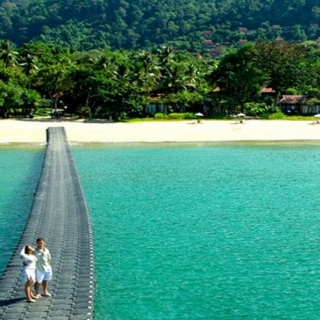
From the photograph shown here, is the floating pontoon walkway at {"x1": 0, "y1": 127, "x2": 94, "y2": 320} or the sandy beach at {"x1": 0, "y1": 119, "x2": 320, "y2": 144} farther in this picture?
the sandy beach at {"x1": 0, "y1": 119, "x2": 320, "y2": 144}

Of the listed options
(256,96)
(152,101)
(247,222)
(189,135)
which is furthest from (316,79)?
(247,222)

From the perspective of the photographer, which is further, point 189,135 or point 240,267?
point 189,135

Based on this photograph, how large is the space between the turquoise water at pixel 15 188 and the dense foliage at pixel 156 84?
2243 cm

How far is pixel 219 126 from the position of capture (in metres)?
66.8

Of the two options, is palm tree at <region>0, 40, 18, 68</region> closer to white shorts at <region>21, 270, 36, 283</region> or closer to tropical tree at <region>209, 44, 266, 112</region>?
tropical tree at <region>209, 44, 266, 112</region>

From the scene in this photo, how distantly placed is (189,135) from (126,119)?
623 inches

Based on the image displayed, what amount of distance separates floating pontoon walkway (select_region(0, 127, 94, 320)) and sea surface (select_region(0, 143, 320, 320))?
40.4 inches

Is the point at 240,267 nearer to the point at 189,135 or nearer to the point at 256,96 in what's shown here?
the point at 189,135

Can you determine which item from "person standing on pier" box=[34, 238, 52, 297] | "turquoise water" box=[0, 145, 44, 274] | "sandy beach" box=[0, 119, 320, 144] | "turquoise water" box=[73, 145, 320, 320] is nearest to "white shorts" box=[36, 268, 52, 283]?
"person standing on pier" box=[34, 238, 52, 297]

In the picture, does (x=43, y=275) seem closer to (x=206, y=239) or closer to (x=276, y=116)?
(x=206, y=239)

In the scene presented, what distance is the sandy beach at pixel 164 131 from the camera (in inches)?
2279

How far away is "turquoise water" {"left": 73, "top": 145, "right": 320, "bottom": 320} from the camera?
1706 cm

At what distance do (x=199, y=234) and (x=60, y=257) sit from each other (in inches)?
291

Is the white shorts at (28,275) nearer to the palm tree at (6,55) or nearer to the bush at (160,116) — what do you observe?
the bush at (160,116)
